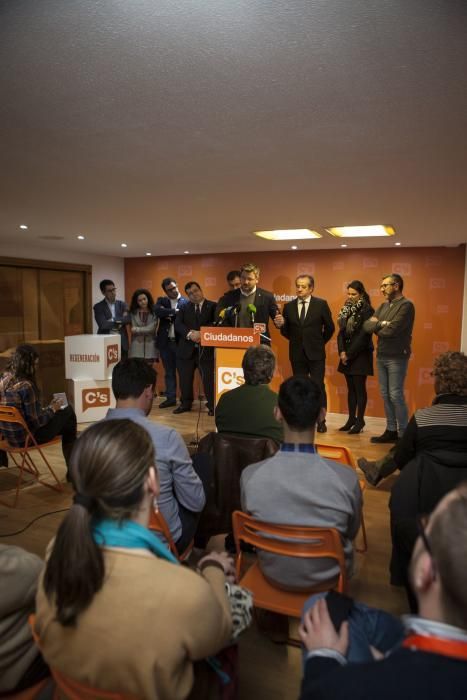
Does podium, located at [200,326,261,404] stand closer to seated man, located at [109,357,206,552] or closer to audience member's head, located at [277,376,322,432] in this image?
seated man, located at [109,357,206,552]

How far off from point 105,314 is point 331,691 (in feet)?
22.6

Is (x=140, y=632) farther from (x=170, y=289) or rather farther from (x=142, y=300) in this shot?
(x=142, y=300)

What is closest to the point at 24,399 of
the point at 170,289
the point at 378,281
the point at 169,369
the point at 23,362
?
the point at 23,362

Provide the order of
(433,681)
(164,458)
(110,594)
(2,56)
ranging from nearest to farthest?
(433,681)
(110,594)
(2,56)
(164,458)

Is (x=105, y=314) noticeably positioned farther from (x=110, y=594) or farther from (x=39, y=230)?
(x=110, y=594)

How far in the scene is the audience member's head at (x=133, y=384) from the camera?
7.75ft

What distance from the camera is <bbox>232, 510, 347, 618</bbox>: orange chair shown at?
163 cm

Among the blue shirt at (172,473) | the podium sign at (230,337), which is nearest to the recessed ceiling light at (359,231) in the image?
the podium sign at (230,337)

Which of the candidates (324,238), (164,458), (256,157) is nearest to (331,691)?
(164,458)

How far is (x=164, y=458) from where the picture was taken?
204 cm

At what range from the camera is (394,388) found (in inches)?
207

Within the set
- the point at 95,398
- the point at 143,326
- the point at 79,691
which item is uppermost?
the point at 143,326

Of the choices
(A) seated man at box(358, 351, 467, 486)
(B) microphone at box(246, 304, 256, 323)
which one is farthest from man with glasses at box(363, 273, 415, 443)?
(A) seated man at box(358, 351, 467, 486)

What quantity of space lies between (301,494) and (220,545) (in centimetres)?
158
